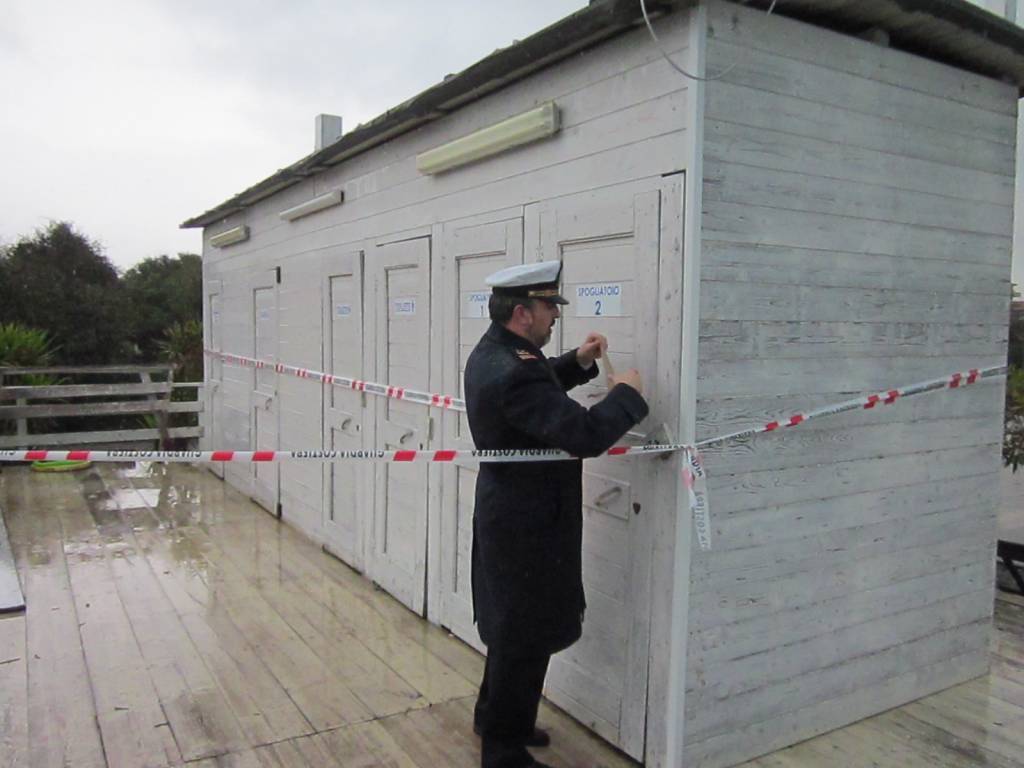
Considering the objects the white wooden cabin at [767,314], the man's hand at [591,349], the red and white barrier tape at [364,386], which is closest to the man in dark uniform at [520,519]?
the man's hand at [591,349]

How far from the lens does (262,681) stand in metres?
3.78

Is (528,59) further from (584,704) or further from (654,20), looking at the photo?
(584,704)

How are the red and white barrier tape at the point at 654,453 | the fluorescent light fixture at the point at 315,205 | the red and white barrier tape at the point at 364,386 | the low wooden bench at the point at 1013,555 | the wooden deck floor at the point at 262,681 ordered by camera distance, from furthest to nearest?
1. the fluorescent light fixture at the point at 315,205
2. the low wooden bench at the point at 1013,555
3. the red and white barrier tape at the point at 364,386
4. the wooden deck floor at the point at 262,681
5. the red and white barrier tape at the point at 654,453

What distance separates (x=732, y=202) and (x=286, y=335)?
450 cm

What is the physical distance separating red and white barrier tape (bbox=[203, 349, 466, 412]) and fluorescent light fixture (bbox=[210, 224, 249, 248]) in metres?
1.05

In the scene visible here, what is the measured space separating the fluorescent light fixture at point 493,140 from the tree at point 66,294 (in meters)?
13.2

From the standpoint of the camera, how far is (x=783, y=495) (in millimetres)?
3164

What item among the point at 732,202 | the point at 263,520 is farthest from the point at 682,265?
the point at 263,520

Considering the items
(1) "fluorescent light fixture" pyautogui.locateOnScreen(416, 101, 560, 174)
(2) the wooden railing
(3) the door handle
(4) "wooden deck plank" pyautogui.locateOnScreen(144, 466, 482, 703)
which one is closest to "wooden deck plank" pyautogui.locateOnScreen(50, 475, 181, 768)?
(4) "wooden deck plank" pyautogui.locateOnScreen(144, 466, 482, 703)

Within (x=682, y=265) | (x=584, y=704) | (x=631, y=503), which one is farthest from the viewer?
(x=584, y=704)

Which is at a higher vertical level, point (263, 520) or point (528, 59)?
point (528, 59)

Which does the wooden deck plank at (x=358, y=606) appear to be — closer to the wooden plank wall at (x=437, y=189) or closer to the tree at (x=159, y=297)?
the wooden plank wall at (x=437, y=189)

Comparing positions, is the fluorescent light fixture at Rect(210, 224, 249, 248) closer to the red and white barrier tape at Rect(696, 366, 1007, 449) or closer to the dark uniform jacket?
the dark uniform jacket

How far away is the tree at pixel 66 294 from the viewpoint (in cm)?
1562
